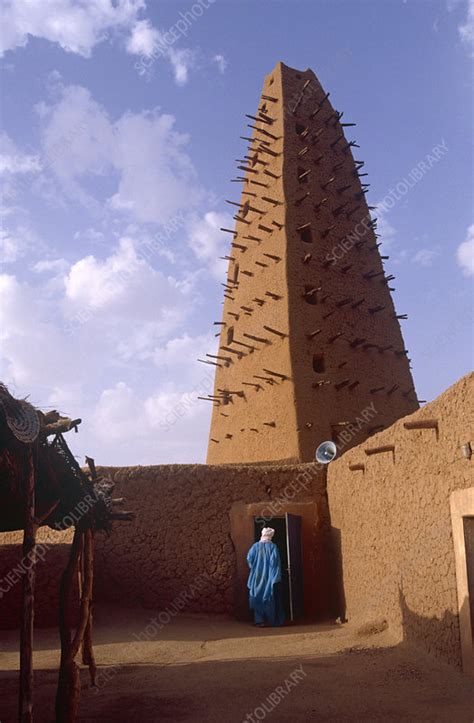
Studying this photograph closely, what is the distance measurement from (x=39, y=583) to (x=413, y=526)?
643 cm

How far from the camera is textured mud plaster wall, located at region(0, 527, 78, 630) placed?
10422 mm

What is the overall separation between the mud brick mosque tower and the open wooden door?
165 inches

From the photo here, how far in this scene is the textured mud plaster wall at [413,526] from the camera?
6617mm

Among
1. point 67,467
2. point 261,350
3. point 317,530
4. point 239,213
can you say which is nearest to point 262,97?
point 239,213

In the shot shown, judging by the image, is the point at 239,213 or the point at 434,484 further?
the point at 239,213

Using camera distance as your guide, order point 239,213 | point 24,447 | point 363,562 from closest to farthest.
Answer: point 24,447 → point 363,562 → point 239,213

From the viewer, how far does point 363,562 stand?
10172 millimetres

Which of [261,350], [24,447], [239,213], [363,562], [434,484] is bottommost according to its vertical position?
[363,562]

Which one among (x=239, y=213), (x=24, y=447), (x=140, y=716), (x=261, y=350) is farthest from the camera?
(x=239, y=213)

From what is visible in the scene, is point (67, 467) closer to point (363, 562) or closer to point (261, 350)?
point (363, 562)

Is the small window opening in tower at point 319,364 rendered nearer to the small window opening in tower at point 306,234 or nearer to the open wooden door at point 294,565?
the small window opening in tower at point 306,234

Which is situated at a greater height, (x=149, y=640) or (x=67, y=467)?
(x=67, y=467)

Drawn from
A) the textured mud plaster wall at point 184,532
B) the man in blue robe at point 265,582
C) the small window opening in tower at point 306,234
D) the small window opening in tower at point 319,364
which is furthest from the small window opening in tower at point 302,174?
the man in blue robe at point 265,582

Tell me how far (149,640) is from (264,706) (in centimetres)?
455
